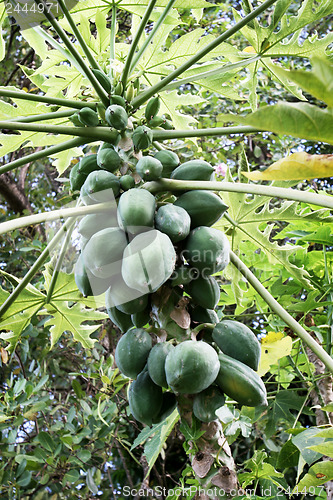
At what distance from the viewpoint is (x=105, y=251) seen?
3.24 feet

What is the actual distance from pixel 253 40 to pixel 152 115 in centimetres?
46

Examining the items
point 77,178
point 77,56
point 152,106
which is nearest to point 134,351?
point 77,178

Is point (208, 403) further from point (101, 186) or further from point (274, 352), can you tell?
point (101, 186)

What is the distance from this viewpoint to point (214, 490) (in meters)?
0.94

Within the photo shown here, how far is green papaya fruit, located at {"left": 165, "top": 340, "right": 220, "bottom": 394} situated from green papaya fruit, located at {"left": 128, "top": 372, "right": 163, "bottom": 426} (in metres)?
0.10

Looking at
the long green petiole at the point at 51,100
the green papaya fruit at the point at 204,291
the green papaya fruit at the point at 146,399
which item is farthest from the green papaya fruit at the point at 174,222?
the long green petiole at the point at 51,100

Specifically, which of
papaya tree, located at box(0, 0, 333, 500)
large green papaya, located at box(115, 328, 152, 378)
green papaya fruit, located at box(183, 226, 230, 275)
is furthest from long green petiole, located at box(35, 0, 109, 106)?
large green papaya, located at box(115, 328, 152, 378)

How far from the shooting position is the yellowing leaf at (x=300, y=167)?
0.70 meters

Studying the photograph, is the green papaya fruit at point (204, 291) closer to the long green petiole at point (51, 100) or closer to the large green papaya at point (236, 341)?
the large green papaya at point (236, 341)

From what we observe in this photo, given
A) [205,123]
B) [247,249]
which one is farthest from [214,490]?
[205,123]

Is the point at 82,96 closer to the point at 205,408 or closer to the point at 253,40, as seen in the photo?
→ the point at 253,40

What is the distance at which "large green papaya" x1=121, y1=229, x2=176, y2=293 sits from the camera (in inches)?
36.4

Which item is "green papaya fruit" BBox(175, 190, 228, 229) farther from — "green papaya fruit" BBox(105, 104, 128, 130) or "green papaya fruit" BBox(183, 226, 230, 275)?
"green papaya fruit" BBox(105, 104, 128, 130)

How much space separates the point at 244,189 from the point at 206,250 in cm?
15
